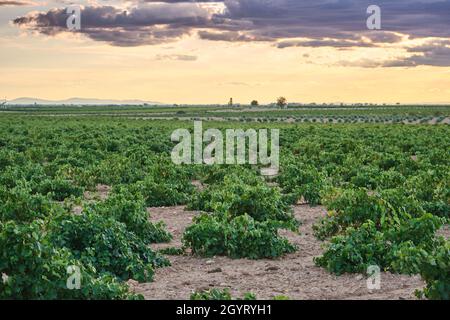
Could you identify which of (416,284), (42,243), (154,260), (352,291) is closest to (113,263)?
(154,260)

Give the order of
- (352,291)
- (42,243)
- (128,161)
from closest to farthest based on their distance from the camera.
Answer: (42,243), (352,291), (128,161)

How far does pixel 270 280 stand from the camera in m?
10.3

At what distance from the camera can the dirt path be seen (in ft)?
31.2

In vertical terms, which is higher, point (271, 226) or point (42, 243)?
point (42, 243)

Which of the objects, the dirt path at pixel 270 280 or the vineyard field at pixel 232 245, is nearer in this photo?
the vineyard field at pixel 232 245

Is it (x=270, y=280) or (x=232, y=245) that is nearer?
(x=270, y=280)

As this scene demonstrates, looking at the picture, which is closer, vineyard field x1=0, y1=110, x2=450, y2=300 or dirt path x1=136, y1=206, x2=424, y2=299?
vineyard field x1=0, y1=110, x2=450, y2=300

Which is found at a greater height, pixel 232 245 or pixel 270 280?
pixel 232 245

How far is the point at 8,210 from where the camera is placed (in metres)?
13.3

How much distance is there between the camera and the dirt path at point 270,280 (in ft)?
31.2

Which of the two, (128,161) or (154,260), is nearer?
(154,260)

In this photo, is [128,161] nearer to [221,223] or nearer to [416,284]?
[221,223]

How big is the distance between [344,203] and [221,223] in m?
2.59
